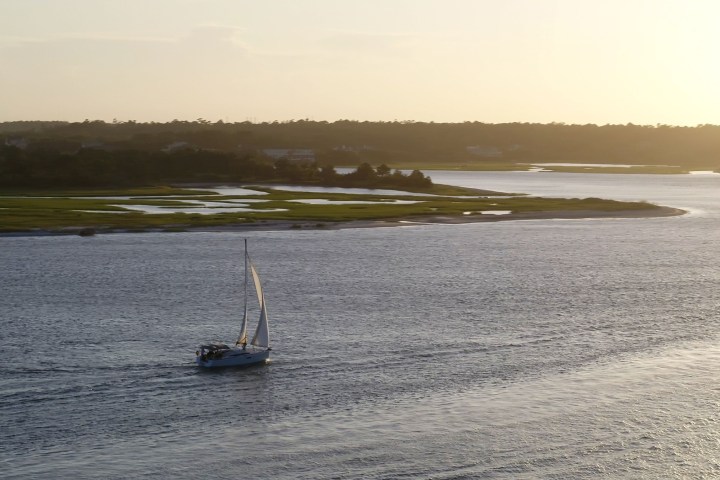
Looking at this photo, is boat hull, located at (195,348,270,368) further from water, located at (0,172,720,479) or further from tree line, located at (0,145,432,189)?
tree line, located at (0,145,432,189)

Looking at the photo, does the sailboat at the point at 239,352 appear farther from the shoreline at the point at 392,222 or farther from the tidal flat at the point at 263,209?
the tidal flat at the point at 263,209

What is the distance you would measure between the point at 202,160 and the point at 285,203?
5839 centimetres

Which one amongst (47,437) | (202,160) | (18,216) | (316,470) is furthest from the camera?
(202,160)

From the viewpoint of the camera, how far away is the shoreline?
3851 inches

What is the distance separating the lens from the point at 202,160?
607 feet

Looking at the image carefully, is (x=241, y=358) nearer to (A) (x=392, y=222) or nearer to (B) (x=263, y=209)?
(A) (x=392, y=222)

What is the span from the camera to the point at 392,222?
113 m

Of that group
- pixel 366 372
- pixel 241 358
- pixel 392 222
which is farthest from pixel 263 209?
pixel 366 372

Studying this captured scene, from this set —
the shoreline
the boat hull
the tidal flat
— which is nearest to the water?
the boat hull

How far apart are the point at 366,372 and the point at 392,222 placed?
70371 millimetres

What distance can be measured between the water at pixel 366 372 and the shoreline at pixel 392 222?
63.6 ft

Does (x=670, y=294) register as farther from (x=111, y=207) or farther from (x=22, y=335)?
(x=111, y=207)

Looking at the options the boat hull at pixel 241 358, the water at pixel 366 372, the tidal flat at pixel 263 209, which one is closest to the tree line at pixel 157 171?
the tidal flat at pixel 263 209

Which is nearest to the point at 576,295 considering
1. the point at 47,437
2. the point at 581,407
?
the point at 581,407
